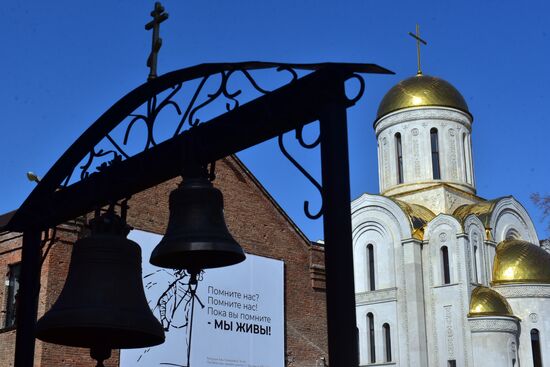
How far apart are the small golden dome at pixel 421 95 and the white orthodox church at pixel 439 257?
6 centimetres

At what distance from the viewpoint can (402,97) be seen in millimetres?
40344

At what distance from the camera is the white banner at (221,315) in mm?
19531

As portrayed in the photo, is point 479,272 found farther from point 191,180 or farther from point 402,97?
point 191,180

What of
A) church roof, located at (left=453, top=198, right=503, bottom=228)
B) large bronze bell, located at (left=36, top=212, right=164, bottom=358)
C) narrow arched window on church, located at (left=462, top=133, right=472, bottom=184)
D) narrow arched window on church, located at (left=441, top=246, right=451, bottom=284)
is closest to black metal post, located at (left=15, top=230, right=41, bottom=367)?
large bronze bell, located at (left=36, top=212, right=164, bottom=358)

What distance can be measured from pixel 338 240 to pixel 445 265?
32702mm

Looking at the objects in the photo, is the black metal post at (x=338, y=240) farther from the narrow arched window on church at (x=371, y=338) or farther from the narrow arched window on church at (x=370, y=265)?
the narrow arched window on church at (x=370, y=265)

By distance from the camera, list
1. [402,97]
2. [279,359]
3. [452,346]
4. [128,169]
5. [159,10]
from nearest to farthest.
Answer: [128,169]
[159,10]
[279,359]
[452,346]
[402,97]

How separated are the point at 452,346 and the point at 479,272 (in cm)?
346

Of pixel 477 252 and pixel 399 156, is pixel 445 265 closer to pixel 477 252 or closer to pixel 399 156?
pixel 477 252

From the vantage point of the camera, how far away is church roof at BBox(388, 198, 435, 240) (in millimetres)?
37231

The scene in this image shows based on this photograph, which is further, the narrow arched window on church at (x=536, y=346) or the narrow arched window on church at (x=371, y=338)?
the narrow arched window on church at (x=371, y=338)

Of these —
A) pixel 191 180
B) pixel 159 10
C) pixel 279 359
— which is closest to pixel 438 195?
pixel 279 359

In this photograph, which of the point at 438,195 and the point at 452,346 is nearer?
the point at 452,346

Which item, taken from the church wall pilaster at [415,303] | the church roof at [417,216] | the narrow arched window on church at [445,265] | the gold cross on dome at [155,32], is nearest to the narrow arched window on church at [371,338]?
the church wall pilaster at [415,303]
